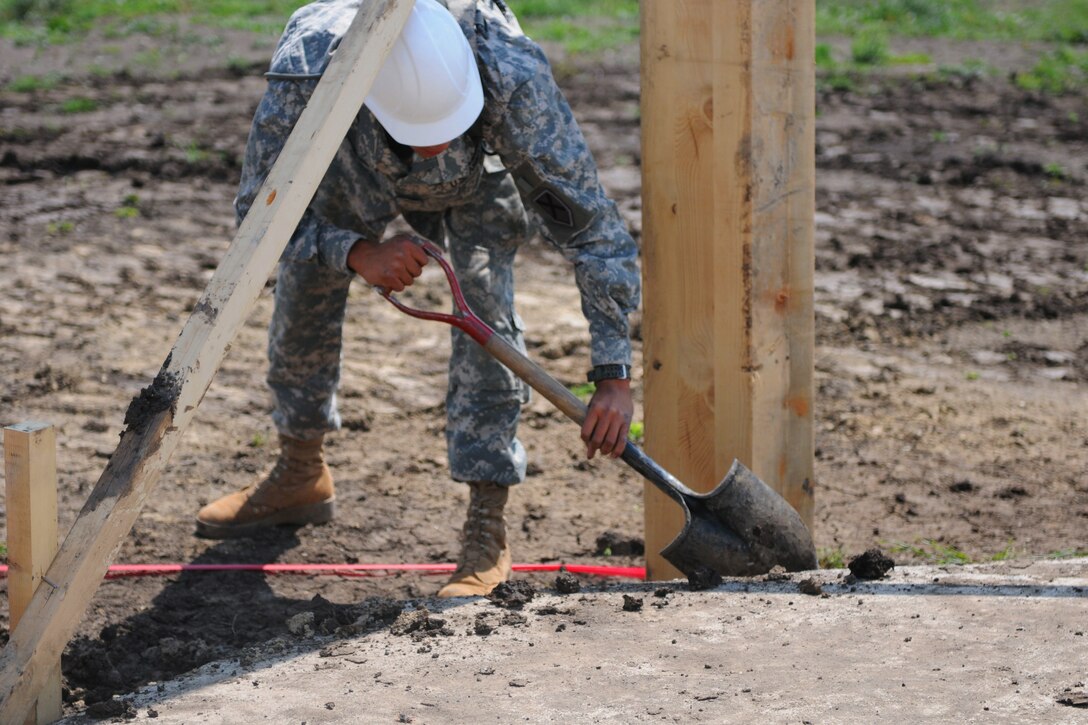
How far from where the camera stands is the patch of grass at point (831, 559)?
4.22 m

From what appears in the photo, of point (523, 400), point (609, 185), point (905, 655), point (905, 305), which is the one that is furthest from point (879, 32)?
point (905, 655)

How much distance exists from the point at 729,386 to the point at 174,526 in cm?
205

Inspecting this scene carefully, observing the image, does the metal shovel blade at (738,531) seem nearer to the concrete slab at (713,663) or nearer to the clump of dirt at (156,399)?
the concrete slab at (713,663)

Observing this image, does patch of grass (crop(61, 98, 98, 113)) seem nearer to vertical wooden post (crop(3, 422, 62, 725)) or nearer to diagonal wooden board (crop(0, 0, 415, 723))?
diagonal wooden board (crop(0, 0, 415, 723))

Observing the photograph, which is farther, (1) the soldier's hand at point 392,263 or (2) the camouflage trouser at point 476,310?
(2) the camouflage trouser at point 476,310

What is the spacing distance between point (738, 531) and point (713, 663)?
0.59 m

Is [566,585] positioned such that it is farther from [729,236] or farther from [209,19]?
[209,19]

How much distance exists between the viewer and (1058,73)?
1204cm

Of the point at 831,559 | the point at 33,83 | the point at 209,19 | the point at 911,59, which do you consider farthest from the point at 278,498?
the point at 209,19

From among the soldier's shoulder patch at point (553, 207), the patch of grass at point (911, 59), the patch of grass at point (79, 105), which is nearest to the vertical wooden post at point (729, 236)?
the soldier's shoulder patch at point (553, 207)

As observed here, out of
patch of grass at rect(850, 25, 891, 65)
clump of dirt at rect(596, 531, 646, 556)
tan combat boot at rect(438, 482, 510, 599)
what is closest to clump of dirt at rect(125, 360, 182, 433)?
tan combat boot at rect(438, 482, 510, 599)

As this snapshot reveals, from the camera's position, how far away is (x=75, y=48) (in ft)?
41.3

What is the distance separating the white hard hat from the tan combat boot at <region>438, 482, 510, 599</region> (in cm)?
118

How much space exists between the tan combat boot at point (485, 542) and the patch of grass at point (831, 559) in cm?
101
